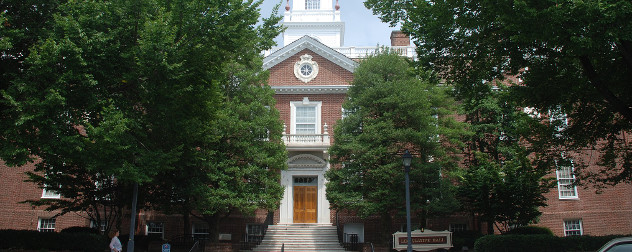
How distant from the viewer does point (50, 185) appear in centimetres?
1895

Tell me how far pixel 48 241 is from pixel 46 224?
416 inches

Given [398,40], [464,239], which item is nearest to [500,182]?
[464,239]

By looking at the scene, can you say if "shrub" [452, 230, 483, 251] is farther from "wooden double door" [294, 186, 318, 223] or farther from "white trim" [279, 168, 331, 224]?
"wooden double door" [294, 186, 318, 223]

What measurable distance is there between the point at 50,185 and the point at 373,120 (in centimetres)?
1393

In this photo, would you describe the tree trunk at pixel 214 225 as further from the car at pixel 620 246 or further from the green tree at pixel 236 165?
the car at pixel 620 246

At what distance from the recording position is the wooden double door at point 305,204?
26.0 m

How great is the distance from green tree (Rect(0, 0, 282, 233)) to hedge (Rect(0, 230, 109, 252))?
5131 mm

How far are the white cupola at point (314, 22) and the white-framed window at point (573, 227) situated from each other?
71.1ft

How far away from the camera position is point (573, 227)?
26125 millimetres

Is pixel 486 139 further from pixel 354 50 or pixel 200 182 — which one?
pixel 200 182

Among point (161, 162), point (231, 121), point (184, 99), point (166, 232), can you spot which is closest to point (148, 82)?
point (184, 99)

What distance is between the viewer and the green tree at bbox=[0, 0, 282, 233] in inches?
467

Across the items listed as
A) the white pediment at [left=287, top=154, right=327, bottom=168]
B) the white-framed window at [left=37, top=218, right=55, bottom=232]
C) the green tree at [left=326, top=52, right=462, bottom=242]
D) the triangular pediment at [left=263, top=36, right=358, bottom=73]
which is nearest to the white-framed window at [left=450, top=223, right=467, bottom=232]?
the green tree at [left=326, top=52, right=462, bottom=242]

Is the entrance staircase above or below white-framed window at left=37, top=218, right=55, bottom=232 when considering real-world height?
below
